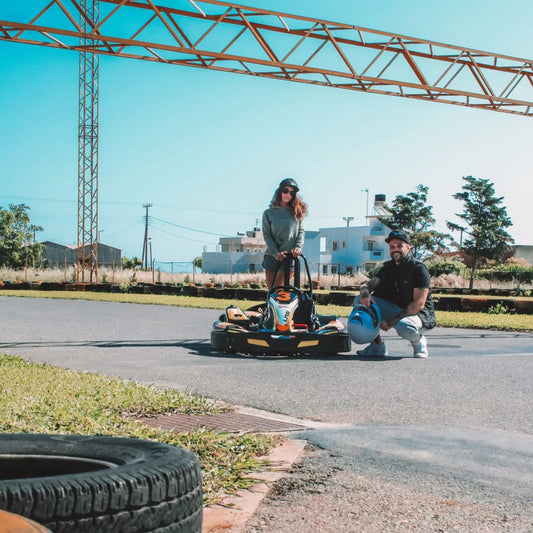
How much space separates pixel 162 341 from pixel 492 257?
156ft

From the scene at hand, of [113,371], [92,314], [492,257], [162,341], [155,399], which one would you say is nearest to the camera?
[155,399]

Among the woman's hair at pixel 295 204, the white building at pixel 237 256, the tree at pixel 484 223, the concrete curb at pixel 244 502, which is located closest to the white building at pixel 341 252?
the white building at pixel 237 256

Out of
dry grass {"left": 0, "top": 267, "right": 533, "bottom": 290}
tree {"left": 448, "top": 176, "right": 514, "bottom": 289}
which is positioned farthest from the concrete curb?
tree {"left": 448, "top": 176, "right": 514, "bottom": 289}

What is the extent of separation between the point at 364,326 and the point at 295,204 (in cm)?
219

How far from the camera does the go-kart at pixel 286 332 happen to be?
7.69 m

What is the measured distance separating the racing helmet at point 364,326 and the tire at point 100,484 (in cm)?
528

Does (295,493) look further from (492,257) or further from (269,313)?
(492,257)

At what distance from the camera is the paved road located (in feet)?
9.50

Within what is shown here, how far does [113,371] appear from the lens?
662cm

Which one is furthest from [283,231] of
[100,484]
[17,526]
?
[17,526]

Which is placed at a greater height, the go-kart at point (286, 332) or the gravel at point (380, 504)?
the go-kart at point (286, 332)

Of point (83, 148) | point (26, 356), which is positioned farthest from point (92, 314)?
point (83, 148)

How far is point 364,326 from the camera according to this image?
7715 mm

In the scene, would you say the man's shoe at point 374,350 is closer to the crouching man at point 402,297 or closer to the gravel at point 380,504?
the crouching man at point 402,297
